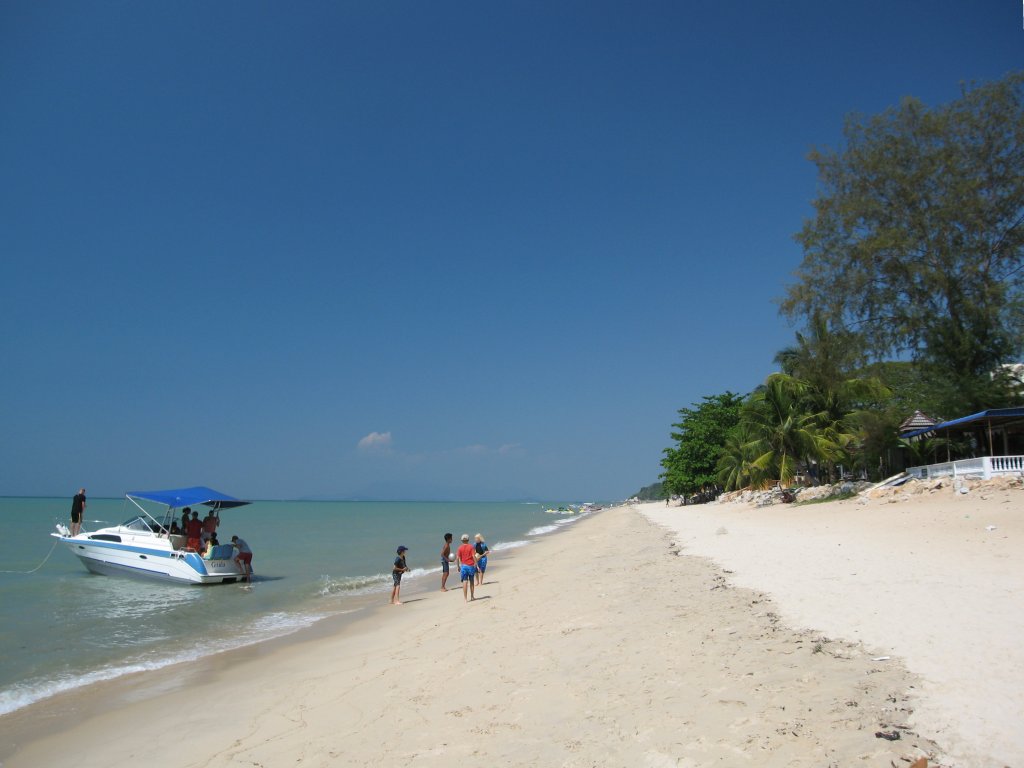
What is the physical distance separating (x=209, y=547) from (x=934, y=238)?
1102 inches

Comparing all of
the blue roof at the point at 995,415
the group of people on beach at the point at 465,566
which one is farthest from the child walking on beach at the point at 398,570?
the blue roof at the point at 995,415

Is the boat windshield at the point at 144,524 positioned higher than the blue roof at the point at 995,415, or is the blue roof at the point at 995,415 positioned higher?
the blue roof at the point at 995,415

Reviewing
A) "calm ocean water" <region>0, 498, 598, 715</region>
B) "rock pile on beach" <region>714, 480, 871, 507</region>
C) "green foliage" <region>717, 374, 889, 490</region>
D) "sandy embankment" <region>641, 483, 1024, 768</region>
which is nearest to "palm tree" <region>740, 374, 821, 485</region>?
"green foliage" <region>717, 374, 889, 490</region>

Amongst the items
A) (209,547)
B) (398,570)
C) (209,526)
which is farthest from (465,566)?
(209,526)

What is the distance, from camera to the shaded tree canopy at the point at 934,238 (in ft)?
73.4

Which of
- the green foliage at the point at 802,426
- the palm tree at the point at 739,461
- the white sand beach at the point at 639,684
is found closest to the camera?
the white sand beach at the point at 639,684

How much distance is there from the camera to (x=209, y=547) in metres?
18.5

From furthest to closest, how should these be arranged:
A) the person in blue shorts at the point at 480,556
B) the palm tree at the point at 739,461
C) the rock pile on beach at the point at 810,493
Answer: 1. the palm tree at the point at 739,461
2. the rock pile on beach at the point at 810,493
3. the person in blue shorts at the point at 480,556

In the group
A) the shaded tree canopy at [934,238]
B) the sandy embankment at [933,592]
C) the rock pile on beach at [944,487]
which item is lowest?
the sandy embankment at [933,592]

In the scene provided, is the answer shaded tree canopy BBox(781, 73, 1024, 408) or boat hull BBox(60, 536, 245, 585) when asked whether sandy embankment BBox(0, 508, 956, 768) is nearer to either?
boat hull BBox(60, 536, 245, 585)

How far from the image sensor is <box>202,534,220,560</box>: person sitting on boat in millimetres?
18375

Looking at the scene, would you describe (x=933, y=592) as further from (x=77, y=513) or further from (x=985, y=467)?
(x=77, y=513)

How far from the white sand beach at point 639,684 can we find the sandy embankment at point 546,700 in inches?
1.0

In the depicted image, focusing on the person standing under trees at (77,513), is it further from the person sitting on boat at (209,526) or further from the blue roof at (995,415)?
the blue roof at (995,415)
